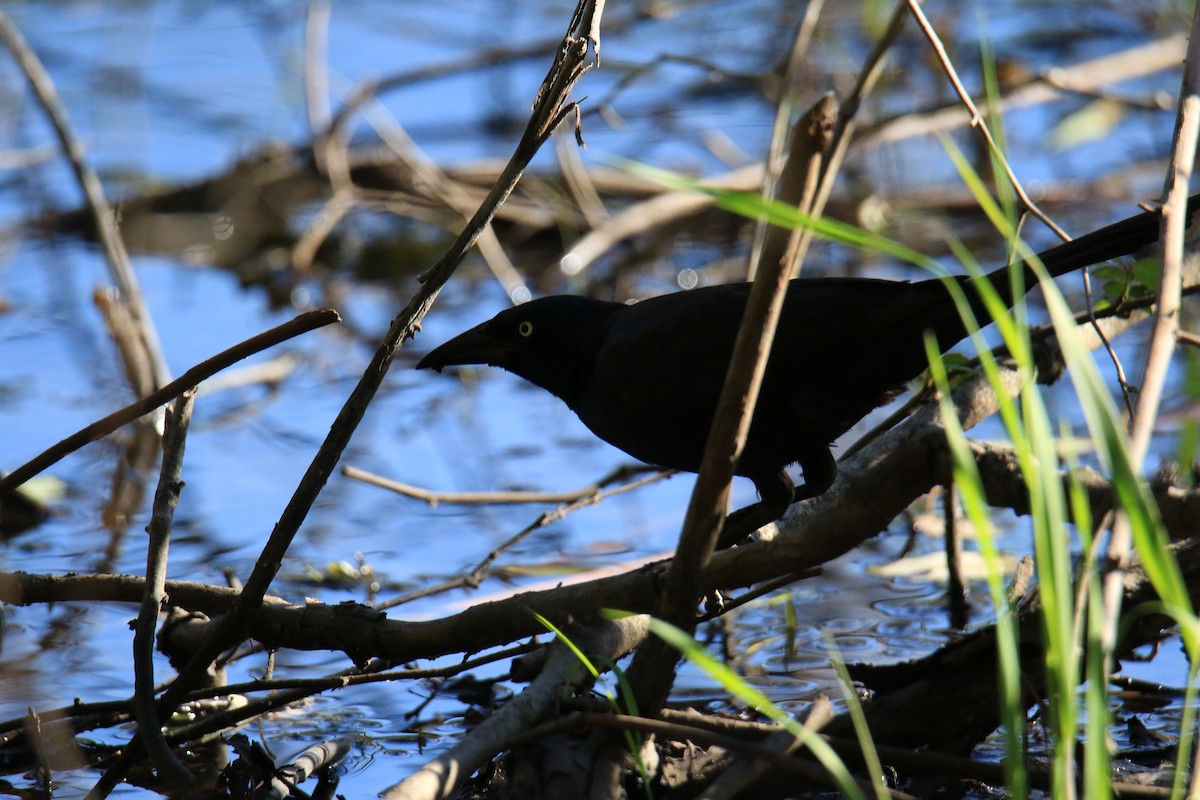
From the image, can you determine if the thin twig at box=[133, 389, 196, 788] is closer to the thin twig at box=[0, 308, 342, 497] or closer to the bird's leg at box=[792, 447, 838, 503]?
the thin twig at box=[0, 308, 342, 497]

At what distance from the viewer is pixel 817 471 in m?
3.49

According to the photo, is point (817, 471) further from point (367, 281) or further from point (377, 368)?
point (367, 281)

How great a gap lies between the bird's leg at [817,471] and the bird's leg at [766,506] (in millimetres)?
41

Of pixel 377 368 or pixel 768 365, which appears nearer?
pixel 377 368

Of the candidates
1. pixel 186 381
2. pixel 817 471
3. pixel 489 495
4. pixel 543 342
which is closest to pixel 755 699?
pixel 186 381

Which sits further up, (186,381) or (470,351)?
(470,351)

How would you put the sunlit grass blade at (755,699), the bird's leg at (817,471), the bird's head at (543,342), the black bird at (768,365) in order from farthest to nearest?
1. the bird's head at (543,342)
2. the bird's leg at (817,471)
3. the black bird at (768,365)
4. the sunlit grass blade at (755,699)

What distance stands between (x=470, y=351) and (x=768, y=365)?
969mm

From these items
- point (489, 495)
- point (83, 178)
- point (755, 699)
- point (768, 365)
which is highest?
point (83, 178)

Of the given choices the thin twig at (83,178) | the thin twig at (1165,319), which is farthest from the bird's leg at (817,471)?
the thin twig at (83,178)

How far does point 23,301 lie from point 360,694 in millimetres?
4847

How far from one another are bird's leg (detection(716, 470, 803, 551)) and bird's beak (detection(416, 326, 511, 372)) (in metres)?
0.82

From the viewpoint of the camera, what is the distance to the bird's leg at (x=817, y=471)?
11.3ft

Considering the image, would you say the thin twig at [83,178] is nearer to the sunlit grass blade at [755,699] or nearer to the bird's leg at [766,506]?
the bird's leg at [766,506]
